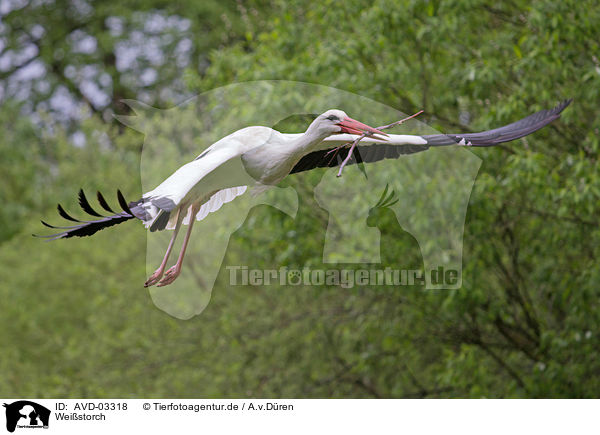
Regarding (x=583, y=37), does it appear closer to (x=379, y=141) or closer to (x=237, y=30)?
(x=379, y=141)

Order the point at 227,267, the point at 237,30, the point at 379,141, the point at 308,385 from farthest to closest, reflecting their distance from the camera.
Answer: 1. the point at 237,30
2. the point at 227,267
3. the point at 308,385
4. the point at 379,141

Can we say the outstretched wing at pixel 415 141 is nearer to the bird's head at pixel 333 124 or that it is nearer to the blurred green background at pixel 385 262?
the bird's head at pixel 333 124

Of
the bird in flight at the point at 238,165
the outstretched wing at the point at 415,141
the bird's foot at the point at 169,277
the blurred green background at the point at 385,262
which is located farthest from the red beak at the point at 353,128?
the blurred green background at the point at 385,262

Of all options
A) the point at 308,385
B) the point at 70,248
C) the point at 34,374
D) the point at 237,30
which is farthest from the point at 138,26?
the point at 308,385

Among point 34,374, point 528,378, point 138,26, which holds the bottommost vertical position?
point 34,374
